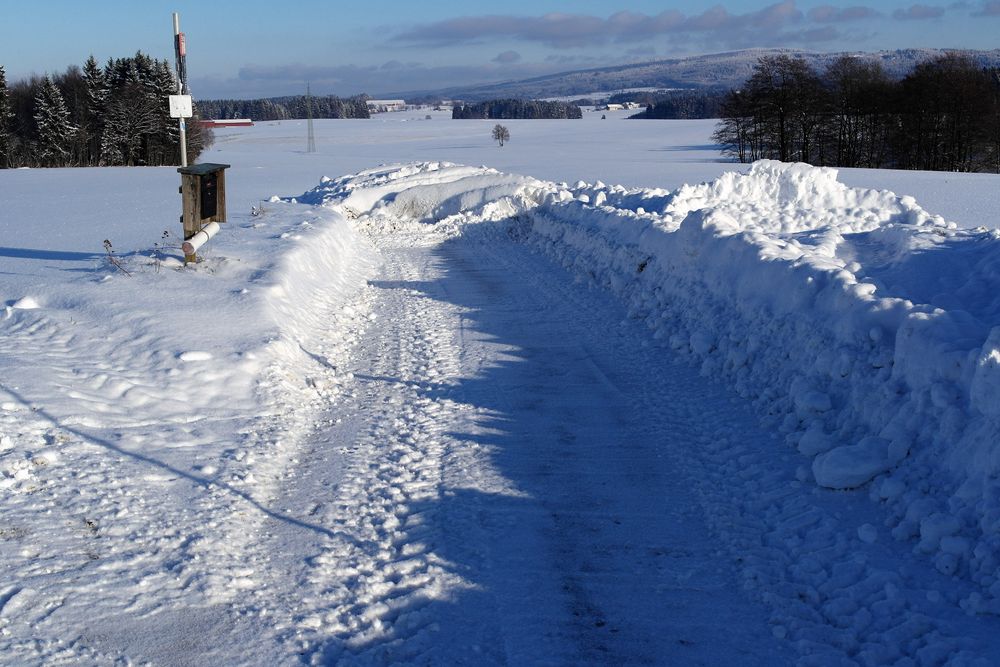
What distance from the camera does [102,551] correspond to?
462 cm

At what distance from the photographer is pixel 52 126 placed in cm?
6488

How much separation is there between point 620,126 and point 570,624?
106 meters

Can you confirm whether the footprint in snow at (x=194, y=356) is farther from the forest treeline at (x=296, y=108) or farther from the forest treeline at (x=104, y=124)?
the forest treeline at (x=296, y=108)

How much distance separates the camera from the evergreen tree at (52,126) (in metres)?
64.4

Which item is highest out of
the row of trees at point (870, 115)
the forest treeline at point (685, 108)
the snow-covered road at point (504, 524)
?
the forest treeline at point (685, 108)

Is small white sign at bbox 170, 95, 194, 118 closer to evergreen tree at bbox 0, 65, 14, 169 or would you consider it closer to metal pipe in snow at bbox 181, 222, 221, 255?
metal pipe in snow at bbox 181, 222, 221, 255

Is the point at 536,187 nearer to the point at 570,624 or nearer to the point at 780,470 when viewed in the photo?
the point at 780,470

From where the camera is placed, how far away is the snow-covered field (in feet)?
13.4

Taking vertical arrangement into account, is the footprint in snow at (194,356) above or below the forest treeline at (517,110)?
below

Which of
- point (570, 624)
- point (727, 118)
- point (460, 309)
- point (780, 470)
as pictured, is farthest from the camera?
point (727, 118)

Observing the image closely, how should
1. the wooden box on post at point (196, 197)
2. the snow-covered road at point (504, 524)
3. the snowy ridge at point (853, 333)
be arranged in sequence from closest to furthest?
the snow-covered road at point (504, 524), the snowy ridge at point (853, 333), the wooden box on post at point (196, 197)

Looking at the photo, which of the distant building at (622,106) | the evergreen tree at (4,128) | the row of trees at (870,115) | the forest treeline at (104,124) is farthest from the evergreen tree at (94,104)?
the distant building at (622,106)

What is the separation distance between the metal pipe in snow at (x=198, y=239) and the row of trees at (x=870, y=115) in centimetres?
4679

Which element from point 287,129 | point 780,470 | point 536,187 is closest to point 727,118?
point 536,187
